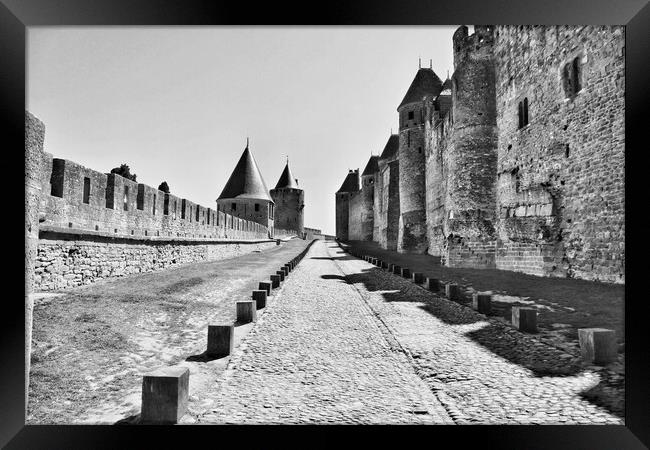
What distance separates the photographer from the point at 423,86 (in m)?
29.9

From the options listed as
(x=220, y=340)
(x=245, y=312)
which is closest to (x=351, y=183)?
(x=245, y=312)

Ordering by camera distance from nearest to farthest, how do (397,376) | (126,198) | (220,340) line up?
(397,376) < (220,340) < (126,198)

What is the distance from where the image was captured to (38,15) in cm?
293

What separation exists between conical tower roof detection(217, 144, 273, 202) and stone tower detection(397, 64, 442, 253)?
22.3 meters

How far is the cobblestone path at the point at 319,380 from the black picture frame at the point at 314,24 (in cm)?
20

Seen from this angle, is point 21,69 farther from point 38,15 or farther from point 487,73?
point 487,73

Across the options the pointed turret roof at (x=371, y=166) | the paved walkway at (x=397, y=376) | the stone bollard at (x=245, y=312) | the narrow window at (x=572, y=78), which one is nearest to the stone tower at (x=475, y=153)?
the narrow window at (x=572, y=78)

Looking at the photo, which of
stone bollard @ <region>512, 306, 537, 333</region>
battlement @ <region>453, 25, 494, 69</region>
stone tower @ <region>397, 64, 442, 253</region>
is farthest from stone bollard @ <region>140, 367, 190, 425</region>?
stone tower @ <region>397, 64, 442, 253</region>

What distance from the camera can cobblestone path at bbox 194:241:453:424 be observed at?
300 cm

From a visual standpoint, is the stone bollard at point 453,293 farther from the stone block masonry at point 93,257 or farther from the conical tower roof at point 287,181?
the conical tower roof at point 287,181

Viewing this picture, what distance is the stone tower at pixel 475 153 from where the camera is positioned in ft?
50.4

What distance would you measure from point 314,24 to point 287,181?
207 feet

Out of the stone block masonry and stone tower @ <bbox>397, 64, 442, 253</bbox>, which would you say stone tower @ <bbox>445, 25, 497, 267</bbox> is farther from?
the stone block masonry

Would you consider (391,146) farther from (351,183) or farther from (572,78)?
(572,78)
